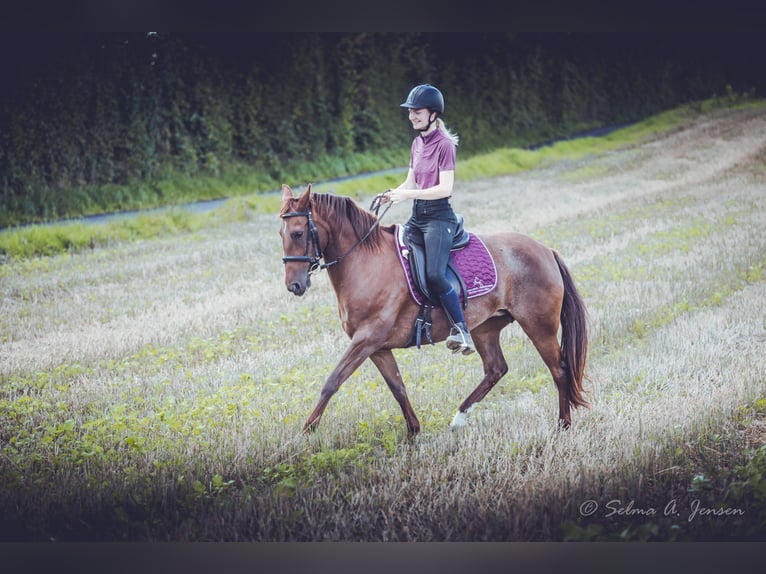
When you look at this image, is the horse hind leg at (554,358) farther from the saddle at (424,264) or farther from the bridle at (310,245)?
the bridle at (310,245)

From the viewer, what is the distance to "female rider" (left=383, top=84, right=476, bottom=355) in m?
4.29

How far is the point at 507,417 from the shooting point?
4.78m

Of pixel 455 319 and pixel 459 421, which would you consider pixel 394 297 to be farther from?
pixel 459 421

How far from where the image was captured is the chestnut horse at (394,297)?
419cm

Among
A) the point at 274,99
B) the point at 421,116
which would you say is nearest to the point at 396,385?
the point at 421,116

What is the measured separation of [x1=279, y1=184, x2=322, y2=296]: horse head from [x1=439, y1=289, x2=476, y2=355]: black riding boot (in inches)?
38.0

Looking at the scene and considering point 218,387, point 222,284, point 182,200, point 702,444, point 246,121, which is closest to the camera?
point 702,444

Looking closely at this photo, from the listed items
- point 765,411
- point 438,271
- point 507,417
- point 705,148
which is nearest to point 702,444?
point 765,411

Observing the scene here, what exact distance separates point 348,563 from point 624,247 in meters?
6.81

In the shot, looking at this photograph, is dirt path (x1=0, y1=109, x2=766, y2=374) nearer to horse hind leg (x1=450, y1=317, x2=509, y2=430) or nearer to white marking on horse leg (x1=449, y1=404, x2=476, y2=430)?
horse hind leg (x1=450, y1=317, x2=509, y2=430)

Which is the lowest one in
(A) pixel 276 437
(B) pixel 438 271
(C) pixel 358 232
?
(A) pixel 276 437

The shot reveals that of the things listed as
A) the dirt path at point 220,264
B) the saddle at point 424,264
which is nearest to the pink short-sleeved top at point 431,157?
the saddle at point 424,264

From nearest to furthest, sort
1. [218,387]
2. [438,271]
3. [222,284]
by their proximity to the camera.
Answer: [438,271] < [218,387] < [222,284]

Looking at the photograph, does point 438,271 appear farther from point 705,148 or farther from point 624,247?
point 705,148
